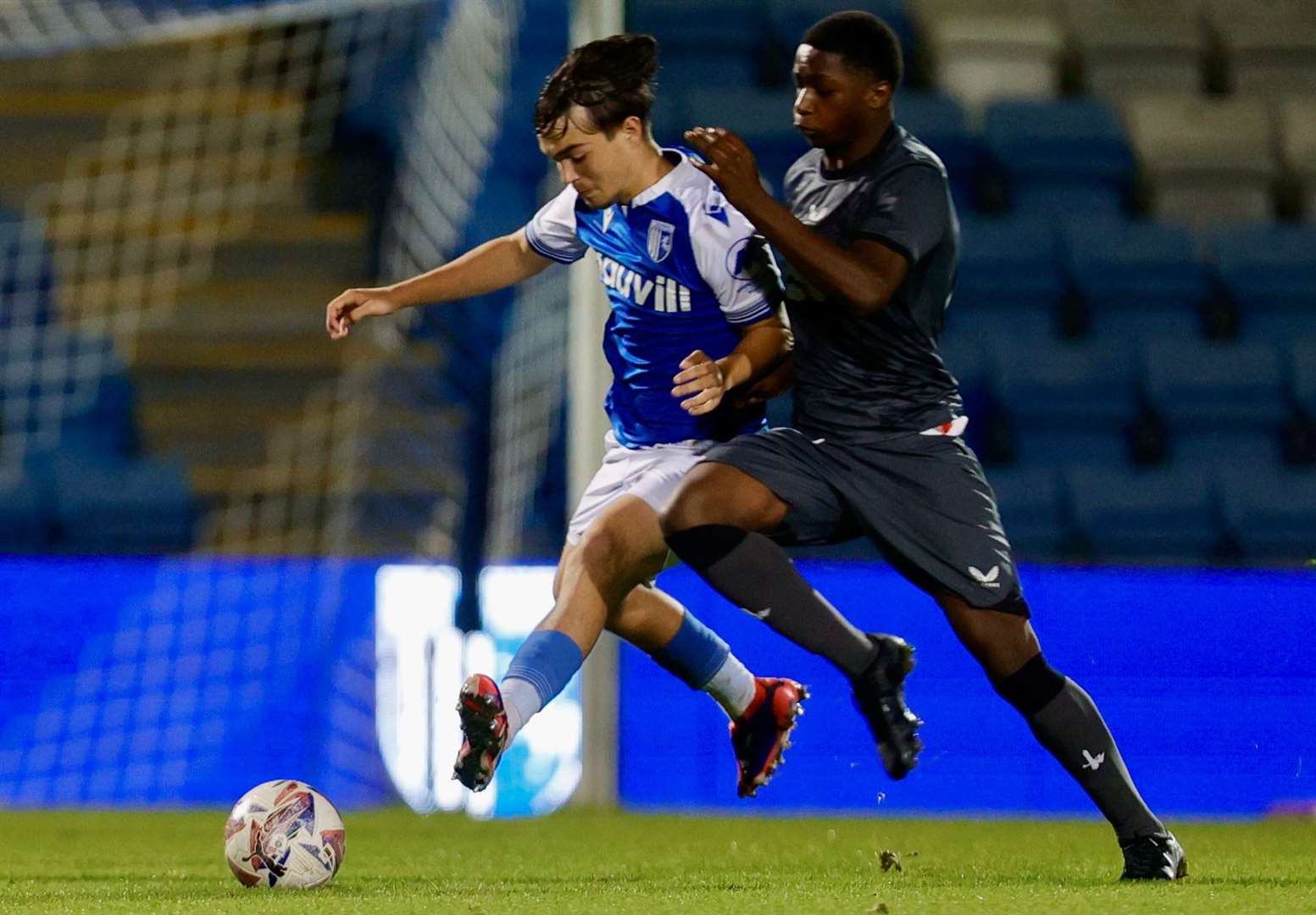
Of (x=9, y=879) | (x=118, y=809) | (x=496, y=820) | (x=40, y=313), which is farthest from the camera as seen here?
(x=40, y=313)

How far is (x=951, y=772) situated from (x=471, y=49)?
11.9 ft

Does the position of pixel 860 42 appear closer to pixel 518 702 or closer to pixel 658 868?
pixel 518 702

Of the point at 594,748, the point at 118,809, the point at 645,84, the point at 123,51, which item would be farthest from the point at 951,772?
the point at 123,51

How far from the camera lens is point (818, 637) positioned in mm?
3611

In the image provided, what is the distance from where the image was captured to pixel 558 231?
13.3 ft

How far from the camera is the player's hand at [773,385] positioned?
3.82m

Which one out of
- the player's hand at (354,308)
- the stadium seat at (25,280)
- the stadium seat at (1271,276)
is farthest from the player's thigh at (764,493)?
the stadium seat at (25,280)

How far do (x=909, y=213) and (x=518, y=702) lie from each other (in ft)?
3.73

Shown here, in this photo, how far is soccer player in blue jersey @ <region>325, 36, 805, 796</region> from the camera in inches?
141

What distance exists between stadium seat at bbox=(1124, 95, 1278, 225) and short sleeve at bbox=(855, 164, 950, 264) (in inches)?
263

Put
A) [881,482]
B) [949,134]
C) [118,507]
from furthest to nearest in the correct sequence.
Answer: [949,134] → [118,507] → [881,482]

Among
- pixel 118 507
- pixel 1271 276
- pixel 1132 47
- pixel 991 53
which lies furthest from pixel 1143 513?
pixel 118 507

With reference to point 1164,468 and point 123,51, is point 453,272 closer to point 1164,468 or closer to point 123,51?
point 1164,468

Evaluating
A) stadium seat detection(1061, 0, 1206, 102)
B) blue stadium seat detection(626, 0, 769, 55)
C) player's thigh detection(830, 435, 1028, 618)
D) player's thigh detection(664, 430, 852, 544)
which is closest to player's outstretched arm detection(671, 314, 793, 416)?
player's thigh detection(664, 430, 852, 544)
